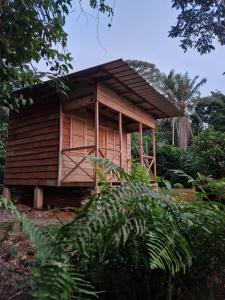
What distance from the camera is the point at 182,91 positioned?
24047mm

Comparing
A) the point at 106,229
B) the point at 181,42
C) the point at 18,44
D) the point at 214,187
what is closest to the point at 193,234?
the point at 214,187

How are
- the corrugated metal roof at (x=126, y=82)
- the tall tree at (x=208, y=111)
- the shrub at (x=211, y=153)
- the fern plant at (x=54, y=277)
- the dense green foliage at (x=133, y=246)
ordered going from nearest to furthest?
the fern plant at (x=54, y=277) < the dense green foliage at (x=133, y=246) < the corrugated metal roof at (x=126, y=82) < the shrub at (x=211, y=153) < the tall tree at (x=208, y=111)

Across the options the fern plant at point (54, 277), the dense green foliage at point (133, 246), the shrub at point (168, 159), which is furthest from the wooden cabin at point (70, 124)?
the shrub at point (168, 159)

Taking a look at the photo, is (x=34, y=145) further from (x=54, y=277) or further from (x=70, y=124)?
(x=54, y=277)

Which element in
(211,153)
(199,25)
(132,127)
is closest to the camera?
(132,127)

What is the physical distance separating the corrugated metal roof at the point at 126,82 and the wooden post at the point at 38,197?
9.79 feet

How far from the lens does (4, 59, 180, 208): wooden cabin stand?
656 cm

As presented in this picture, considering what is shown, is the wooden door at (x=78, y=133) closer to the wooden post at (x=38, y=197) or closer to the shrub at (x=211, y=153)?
the wooden post at (x=38, y=197)

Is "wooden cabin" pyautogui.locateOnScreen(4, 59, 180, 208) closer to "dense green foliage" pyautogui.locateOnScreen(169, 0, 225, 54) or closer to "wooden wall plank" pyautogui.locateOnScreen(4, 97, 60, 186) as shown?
"wooden wall plank" pyautogui.locateOnScreen(4, 97, 60, 186)

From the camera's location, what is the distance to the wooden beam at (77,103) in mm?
6774

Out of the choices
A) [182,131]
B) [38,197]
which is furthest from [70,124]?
[182,131]

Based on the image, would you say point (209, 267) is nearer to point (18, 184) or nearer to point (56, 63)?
point (56, 63)

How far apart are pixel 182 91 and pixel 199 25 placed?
11.6 m

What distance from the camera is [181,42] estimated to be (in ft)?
42.1
